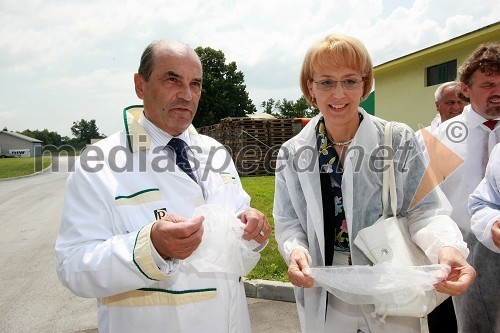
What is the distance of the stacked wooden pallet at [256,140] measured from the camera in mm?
18688

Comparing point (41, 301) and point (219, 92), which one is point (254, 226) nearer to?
point (41, 301)

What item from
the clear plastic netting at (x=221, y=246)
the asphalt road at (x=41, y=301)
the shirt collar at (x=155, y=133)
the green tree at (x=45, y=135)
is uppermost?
the green tree at (x=45, y=135)

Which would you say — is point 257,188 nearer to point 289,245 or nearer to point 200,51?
point 289,245

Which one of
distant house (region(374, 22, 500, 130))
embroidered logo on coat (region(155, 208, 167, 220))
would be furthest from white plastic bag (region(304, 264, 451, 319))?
distant house (region(374, 22, 500, 130))

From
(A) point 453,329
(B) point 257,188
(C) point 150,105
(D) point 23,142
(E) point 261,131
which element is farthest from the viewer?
A: (D) point 23,142

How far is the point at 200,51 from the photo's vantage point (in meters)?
47.4

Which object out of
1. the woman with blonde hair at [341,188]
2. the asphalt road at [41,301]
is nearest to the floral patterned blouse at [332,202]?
the woman with blonde hair at [341,188]

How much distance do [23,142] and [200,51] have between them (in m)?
82.4

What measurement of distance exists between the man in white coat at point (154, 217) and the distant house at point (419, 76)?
41.1 feet

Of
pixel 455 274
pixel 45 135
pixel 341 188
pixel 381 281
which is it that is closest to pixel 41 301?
pixel 341 188

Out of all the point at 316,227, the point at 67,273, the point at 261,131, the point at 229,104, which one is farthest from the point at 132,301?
the point at 229,104

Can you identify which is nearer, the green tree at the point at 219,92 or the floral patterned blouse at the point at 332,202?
the floral patterned blouse at the point at 332,202

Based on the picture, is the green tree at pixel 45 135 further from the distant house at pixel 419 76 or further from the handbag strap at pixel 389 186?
the handbag strap at pixel 389 186

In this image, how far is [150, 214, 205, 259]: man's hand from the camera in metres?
1.67
